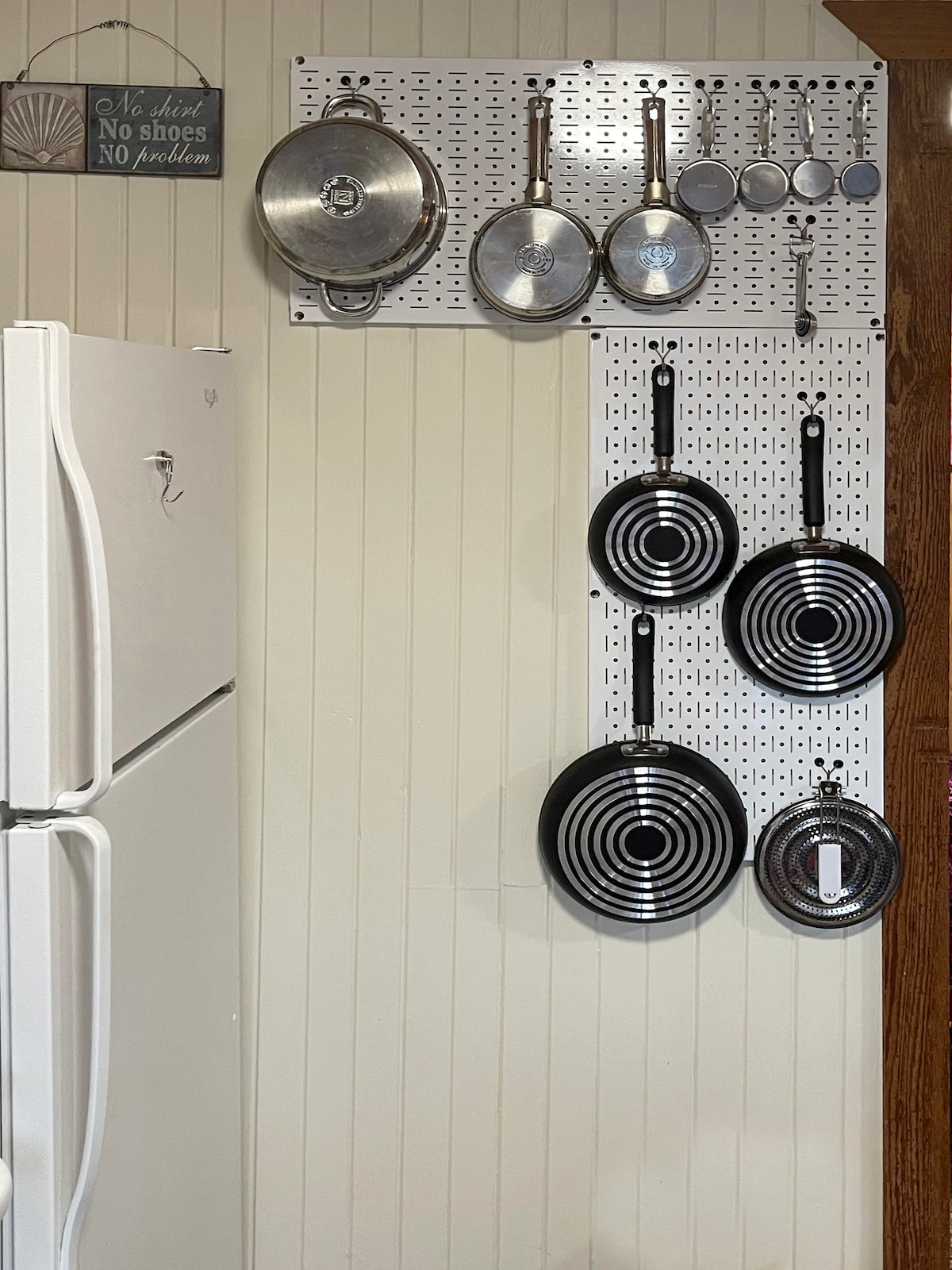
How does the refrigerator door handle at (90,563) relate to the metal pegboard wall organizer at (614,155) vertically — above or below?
below

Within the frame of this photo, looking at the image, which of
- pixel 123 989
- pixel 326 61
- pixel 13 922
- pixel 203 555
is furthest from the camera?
pixel 326 61

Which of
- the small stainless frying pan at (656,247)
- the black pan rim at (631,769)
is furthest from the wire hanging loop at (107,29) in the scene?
the black pan rim at (631,769)

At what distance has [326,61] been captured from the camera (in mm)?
1876

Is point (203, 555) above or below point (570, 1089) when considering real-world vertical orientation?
above

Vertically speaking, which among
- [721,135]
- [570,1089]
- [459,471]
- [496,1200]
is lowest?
[496,1200]

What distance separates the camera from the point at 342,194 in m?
1.81

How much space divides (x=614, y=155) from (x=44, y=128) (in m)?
0.96

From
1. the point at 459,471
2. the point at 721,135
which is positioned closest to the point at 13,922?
the point at 459,471

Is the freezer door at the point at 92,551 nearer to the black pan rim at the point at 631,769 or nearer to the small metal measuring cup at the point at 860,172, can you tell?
the black pan rim at the point at 631,769

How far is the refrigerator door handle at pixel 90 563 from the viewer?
3.59 feet

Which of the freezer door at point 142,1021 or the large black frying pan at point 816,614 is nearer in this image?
the freezer door at point 142,1021

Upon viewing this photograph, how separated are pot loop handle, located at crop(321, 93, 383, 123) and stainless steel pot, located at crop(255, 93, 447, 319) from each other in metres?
0.04

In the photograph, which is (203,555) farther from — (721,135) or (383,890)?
(721,135)

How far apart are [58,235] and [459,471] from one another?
78cm
